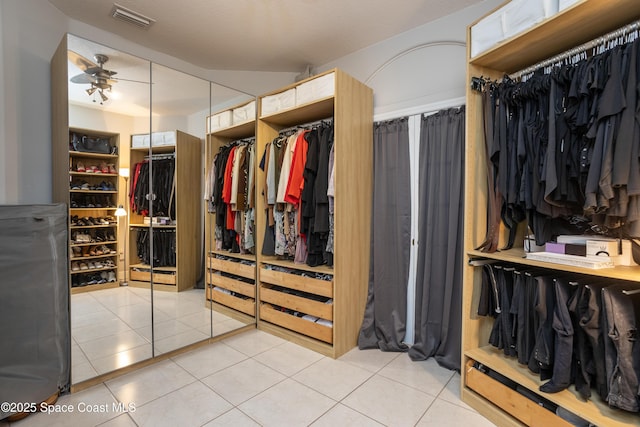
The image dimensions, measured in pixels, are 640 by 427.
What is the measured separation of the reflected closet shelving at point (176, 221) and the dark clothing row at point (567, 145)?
2396 mm

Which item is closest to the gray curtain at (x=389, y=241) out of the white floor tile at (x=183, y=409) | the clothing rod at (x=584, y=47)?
the clothing rod at (x=584, y=47)

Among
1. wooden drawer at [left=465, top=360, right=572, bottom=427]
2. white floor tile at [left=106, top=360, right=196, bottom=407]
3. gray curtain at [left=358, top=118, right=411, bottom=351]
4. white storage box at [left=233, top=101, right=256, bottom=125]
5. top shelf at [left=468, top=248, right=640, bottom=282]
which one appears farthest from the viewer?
white storage box at [left=233, top=101, right=256, bottom=125]

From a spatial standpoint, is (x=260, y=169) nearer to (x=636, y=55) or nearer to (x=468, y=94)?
(x=468, y=94)

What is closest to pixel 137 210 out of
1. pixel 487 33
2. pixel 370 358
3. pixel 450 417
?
pixel 370 358

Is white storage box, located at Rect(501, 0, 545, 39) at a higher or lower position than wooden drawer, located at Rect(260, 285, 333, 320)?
higher

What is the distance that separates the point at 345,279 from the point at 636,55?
6.97 feet

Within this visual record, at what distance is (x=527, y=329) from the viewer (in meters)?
1.69

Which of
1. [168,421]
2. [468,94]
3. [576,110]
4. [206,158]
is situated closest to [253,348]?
[168,421]

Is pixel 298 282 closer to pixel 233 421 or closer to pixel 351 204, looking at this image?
pixel 351 204

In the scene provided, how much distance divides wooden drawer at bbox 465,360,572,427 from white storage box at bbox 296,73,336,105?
2.24m

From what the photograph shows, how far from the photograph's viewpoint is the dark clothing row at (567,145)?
1.30m

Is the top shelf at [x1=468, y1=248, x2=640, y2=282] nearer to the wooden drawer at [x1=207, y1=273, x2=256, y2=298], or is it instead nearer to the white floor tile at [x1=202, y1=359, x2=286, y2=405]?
the white floor tile at [x1=202, y1=359, x2=286, y2=405]

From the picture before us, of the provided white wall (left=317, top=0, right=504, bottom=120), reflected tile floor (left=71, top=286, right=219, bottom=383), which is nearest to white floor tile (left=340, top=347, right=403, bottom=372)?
reflected tile floor (left=71, top=286, right=219, bottom=383)

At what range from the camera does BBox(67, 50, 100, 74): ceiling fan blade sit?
200 cm
